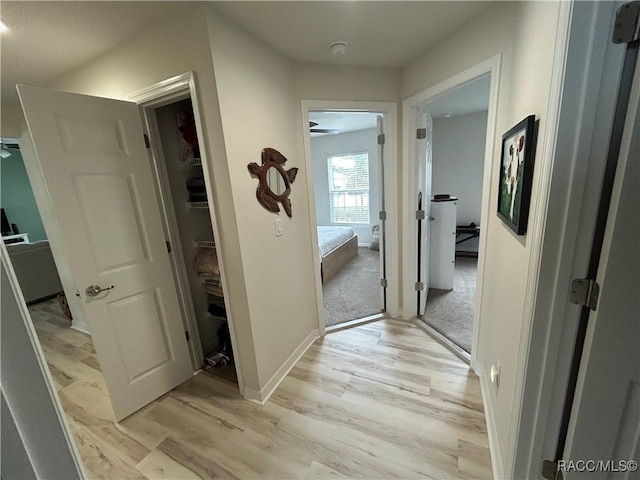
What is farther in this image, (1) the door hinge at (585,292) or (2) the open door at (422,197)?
(2) the open door at (422,197)

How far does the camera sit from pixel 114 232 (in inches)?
64.4

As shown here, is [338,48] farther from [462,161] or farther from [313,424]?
[462,161]

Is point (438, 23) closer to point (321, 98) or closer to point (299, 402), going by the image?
point (321, 98)

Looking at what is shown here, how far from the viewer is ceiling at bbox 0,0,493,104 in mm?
1325

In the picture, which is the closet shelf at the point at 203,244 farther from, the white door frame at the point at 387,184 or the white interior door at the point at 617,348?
the white interior door at the point at 617,348

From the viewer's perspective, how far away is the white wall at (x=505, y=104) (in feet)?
3.34

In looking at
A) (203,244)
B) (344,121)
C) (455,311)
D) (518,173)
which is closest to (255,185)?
(203,244)

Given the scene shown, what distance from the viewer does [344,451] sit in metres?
1.48

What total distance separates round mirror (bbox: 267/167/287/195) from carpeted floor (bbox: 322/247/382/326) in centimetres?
153

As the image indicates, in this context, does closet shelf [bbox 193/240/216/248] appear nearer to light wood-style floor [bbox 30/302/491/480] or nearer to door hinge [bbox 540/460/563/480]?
light wood-style floor [bbox 30/302/491/480]

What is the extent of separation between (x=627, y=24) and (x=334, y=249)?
365 centimetres

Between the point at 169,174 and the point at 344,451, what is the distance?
85.7 inches

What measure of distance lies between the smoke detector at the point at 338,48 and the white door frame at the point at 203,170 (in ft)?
3.17

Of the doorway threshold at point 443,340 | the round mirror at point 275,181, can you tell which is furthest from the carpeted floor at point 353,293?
the round mirror at point 275,181
